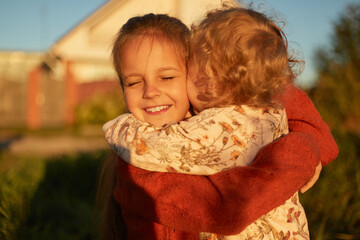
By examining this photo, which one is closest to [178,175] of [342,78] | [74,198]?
[74,198]

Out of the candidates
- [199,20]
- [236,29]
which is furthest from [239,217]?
[199,20]

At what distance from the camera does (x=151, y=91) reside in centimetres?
169

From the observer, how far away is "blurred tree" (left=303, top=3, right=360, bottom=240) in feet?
11.3

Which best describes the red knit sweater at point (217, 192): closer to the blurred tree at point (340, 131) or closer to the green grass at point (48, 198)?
the green grass at point (48, 198)

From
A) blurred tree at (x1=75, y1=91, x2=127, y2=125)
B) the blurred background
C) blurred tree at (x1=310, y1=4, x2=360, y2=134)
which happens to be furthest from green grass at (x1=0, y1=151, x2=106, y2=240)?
blurred tree at (x1=75, y1=91, x2=127, y2=125)

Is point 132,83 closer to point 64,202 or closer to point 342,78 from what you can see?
point 64,202

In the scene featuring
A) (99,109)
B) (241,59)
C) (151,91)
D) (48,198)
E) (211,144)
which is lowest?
(99,109)

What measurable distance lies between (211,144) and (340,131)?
4.47 m

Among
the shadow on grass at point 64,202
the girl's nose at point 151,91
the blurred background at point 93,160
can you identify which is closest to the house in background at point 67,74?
the blurred background at point 93,160

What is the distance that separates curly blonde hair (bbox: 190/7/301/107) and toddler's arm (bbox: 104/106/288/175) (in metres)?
0.09

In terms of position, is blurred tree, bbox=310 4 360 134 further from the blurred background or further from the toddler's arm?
the toddler's arm

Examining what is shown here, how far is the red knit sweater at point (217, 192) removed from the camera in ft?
4.33

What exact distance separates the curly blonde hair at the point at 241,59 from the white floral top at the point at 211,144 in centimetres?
8

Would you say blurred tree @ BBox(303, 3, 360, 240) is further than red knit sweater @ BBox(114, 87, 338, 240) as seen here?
Yes
